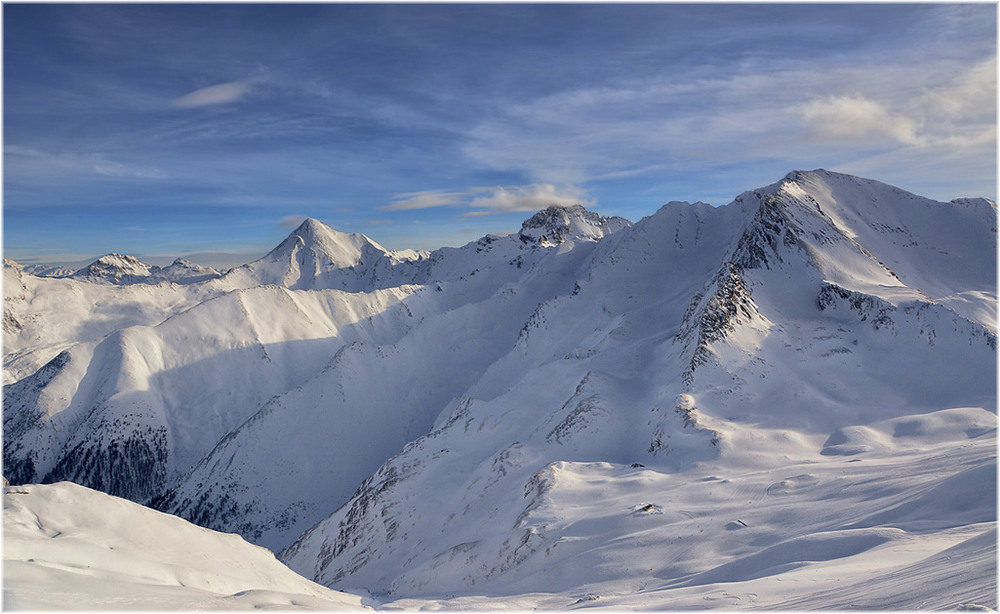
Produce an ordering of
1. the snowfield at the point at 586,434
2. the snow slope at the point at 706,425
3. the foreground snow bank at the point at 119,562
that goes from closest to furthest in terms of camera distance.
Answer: the foreground snow bank at the point at 119,562 → the snowfield at the point at 586,434 → the snow slope at the point at 706,425

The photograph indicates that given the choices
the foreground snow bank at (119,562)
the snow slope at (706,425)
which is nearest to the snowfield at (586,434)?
the foreground snow bank at (119,562)

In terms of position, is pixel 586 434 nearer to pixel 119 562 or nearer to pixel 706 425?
pixel 706 425

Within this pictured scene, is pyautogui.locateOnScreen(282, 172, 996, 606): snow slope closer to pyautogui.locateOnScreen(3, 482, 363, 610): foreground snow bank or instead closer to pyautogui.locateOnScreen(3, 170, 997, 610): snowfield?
pyautogui.locateOnScreen(3, 170, 997, 610): snowfield

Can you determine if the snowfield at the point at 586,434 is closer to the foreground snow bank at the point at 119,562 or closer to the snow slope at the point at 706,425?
the foreground snow bank at the point at 119,562

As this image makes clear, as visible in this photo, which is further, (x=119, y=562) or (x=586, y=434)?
(x=586, y=434)

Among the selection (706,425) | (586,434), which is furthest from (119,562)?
(706,425)

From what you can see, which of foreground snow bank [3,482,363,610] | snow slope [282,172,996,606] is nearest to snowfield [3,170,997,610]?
foreground snow bank [3,482,363,610]
